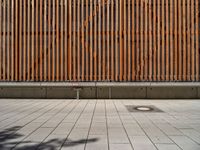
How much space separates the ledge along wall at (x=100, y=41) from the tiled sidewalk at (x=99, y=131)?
4781mm

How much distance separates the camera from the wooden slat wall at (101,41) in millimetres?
12648

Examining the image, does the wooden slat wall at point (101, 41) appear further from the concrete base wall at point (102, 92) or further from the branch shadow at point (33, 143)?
the branch shadow at point (33, 143)

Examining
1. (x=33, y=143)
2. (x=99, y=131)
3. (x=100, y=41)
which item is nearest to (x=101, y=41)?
(x=100, y=41)

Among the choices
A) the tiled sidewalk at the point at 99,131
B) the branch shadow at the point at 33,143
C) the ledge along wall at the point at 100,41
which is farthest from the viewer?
the ledge along wall at the point at 100,41

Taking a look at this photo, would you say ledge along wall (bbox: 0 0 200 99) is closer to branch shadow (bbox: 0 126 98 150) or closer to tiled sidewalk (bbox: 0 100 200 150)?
tiled sidewalk (bbox: 0 100 200 150)

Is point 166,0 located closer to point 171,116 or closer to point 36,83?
point 171,116

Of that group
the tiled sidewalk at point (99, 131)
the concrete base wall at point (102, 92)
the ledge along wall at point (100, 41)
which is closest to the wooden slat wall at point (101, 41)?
the ledge along wall at point (100, 41)

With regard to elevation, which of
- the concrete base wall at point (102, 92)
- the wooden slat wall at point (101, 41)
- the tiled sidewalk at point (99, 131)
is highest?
the wooden slat wall at point (101, 41)

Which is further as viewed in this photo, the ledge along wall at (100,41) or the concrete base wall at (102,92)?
the ledge along wall at (100,41)

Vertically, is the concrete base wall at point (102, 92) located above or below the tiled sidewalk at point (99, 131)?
above

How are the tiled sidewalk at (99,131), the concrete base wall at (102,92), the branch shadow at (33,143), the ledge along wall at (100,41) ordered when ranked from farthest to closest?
the ledge along wall at (100,41), the concrete base wall at (102,92), the tiled sidewalk at (99,131), the branch shadow at (33,143)

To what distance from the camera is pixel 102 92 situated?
12617 mm

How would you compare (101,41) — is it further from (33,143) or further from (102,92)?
Result: (33,143)

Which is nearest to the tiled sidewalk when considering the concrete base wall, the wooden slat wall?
the concrete base wall
